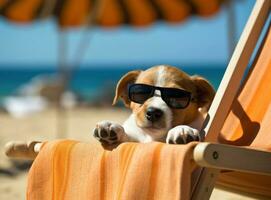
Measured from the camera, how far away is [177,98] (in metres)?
2.34

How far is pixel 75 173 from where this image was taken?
2.22 meters

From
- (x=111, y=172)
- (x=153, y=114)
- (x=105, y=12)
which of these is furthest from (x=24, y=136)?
(x=111, y=172)

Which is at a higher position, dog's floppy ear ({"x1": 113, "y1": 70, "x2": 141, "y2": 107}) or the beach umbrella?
dog's floppy ear ({"x1": 113, "y1": 70, "x2": 141, "y2": 107})

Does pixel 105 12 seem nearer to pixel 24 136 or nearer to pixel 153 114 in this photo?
pixel 24 136

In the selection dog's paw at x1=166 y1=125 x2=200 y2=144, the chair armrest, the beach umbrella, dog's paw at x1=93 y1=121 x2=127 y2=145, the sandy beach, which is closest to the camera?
the chair armrest

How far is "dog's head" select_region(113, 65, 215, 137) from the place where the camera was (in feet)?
7.64

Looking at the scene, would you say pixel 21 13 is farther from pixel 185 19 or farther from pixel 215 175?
pixel 215 175

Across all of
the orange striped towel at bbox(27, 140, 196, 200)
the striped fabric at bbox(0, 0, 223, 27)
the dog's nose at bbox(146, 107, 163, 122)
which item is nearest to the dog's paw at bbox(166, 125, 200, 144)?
the orange striped towel at bbox(27, 140, 196, 200)

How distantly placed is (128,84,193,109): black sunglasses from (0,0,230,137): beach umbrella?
16.1 feet

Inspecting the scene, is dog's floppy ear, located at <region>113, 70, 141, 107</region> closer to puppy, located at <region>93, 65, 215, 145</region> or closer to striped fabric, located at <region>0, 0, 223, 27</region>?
puppy, located at <region>93, 65, 215, 145</region>

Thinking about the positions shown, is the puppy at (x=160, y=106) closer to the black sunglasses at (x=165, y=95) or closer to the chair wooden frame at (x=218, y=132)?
the black sunglasses at (x=165, y=95)

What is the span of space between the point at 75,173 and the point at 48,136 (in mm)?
5975

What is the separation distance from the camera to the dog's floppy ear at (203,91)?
2.49 meters

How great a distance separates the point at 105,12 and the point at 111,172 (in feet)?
23.1
